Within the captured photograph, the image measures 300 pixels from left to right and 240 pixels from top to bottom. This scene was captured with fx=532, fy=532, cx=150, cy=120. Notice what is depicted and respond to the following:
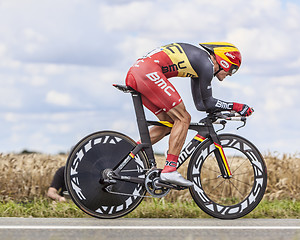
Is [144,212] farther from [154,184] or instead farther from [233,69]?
[233,69]

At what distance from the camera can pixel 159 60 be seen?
711 centimetres

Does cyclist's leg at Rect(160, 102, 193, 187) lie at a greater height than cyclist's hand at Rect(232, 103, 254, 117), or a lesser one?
lesser

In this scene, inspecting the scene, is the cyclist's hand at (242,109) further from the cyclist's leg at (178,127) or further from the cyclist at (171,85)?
the cyclist's leg at (178,127)

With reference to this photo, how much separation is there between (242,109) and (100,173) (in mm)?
2193

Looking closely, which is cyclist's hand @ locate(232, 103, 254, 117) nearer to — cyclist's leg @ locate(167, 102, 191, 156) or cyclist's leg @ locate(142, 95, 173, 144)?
cyclist's leg @ locate(167, 102, 191, 156)

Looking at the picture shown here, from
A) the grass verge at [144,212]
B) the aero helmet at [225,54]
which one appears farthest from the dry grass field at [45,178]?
the aero helmet at [225,54]

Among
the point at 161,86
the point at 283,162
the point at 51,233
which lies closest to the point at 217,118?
the point at 161,86

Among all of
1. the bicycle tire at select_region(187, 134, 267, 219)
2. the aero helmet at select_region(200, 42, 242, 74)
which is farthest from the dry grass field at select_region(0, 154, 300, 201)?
the aero helmet at select_region(200, 42, 242, 74)

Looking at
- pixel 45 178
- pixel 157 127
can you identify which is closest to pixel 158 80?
pixel 157 127

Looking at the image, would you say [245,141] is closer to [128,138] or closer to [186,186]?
[186,186]

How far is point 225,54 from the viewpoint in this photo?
7.42 meters

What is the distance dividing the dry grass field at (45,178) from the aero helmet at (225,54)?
4330mm

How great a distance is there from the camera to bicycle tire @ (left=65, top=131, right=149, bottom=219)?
7.12 m

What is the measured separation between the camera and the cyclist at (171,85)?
704 cm
